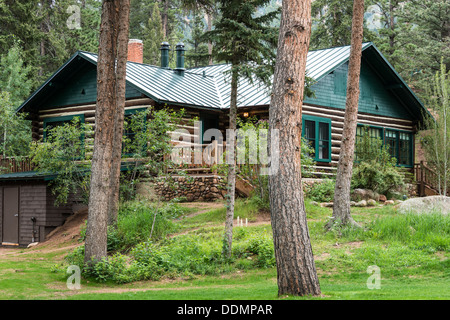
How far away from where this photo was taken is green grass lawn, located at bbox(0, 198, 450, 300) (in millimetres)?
8883

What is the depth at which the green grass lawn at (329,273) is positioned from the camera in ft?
29.1

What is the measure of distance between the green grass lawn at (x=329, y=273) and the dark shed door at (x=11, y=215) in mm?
6199

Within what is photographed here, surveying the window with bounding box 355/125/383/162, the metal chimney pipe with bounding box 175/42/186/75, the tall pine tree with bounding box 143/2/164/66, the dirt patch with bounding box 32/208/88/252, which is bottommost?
the dirt patch with bounding box 32/208/88/252

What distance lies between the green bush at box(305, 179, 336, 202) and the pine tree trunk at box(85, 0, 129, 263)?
9559 millimetres

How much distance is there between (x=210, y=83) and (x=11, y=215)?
11.4 metres

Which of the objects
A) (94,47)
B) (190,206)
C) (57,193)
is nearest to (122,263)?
(190,206)

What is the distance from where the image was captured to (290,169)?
8.00m

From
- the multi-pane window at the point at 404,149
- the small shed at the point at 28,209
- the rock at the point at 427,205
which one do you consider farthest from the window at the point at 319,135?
the small shed at the point at 28,209

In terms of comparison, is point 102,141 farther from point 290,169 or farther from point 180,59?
point 180,59

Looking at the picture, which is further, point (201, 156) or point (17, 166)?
point (17, 166)

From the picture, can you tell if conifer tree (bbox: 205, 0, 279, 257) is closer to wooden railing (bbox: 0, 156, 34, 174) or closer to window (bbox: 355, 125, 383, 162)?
window (bbox: 355, 125, 383, 162)

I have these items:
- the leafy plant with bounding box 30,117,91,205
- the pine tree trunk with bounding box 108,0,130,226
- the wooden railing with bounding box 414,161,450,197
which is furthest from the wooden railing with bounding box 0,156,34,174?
the wooden railing with bounding box 414,161,450,197

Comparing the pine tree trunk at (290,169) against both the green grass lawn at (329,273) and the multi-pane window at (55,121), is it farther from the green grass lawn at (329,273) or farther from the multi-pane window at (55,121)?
the multi-pane window at (55,121)

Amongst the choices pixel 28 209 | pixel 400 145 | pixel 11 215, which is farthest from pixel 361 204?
pixel 11 215
